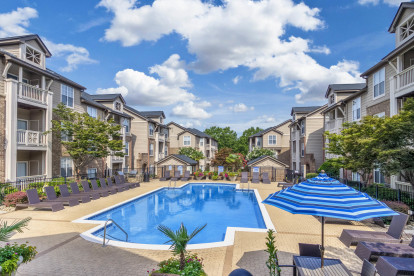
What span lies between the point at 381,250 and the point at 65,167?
902 inches

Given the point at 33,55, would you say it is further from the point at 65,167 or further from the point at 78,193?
the point at 78,193

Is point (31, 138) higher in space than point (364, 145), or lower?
higher

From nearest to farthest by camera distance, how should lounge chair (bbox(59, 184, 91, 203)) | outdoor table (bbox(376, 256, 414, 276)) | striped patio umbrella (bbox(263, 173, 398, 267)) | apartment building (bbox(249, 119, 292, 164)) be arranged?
striped patio umbrella (bbox(263, 173, 398, 267)), outdoor table (bbox(376, 256, 414, 276)), lounge chair (bbox(59, 184, 91, 203)), apartment building (bbox(249, 119, 292, 164))

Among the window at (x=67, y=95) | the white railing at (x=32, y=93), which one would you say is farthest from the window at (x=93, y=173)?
the white railing at (x=32, y=93)

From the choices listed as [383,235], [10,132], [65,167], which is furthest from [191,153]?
[383,235]

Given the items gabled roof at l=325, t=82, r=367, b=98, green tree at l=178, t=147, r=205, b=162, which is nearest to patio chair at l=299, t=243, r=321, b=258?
gabled roof at l=325, t=82, r=367, b=98

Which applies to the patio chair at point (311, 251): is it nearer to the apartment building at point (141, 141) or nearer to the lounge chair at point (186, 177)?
the lounge chair at point (186, 177)

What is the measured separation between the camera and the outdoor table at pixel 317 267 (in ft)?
16.9

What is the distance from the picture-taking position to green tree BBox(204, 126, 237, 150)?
7900 centimetres

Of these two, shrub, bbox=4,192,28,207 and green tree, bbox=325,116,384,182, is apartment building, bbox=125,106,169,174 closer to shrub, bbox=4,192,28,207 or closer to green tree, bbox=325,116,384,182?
shrub, bbox=4,192,28,207

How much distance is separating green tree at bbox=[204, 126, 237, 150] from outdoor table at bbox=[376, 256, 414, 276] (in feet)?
236

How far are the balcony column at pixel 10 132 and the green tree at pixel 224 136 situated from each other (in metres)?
64.8

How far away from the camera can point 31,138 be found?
57.4 feet

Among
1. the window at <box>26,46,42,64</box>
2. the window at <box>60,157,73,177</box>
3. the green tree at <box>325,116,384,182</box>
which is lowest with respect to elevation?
the window at <box>60,157,73,177</box>
